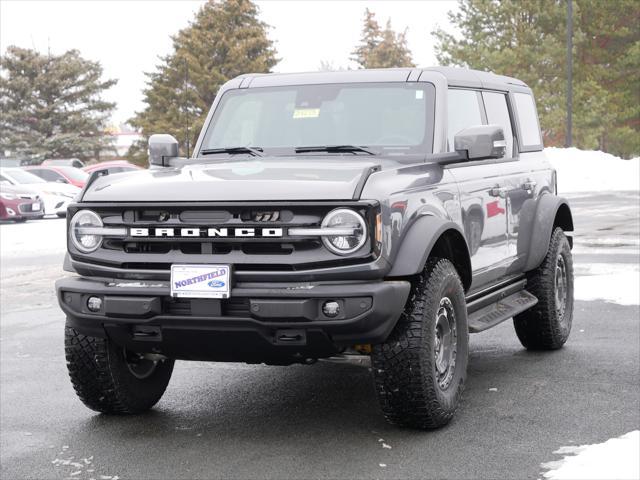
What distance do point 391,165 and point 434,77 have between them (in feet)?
3.36

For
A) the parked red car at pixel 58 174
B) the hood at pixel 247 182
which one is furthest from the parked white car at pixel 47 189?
the hood at pixel 247 182

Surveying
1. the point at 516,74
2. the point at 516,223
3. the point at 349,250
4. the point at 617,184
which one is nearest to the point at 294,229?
the point at 349,250

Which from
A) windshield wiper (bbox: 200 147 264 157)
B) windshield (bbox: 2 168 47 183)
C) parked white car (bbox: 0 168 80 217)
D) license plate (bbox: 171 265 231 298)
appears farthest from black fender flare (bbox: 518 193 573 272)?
windshield (bbox: 2 168 47 183)

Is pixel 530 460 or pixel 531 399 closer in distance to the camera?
pixel 530 460

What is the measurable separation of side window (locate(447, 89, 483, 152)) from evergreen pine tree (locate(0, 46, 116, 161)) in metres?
60.3

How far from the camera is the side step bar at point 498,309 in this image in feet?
19.8

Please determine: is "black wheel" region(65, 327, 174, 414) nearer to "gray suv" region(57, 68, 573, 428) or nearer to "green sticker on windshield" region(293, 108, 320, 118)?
"gray suv" region(57, 68, 573, 428)

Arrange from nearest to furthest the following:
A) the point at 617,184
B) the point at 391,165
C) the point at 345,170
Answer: the point at 345,170
the point at 391,165
the point at 617,184

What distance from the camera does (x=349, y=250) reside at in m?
4.75

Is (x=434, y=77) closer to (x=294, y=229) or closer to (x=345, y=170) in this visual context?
(x=345, y=170)

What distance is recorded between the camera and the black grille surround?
475cm

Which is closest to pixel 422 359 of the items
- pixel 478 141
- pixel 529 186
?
pixel 478 141

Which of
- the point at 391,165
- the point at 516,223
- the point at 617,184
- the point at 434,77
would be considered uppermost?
the point at 434,77

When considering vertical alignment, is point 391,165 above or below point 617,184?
above
